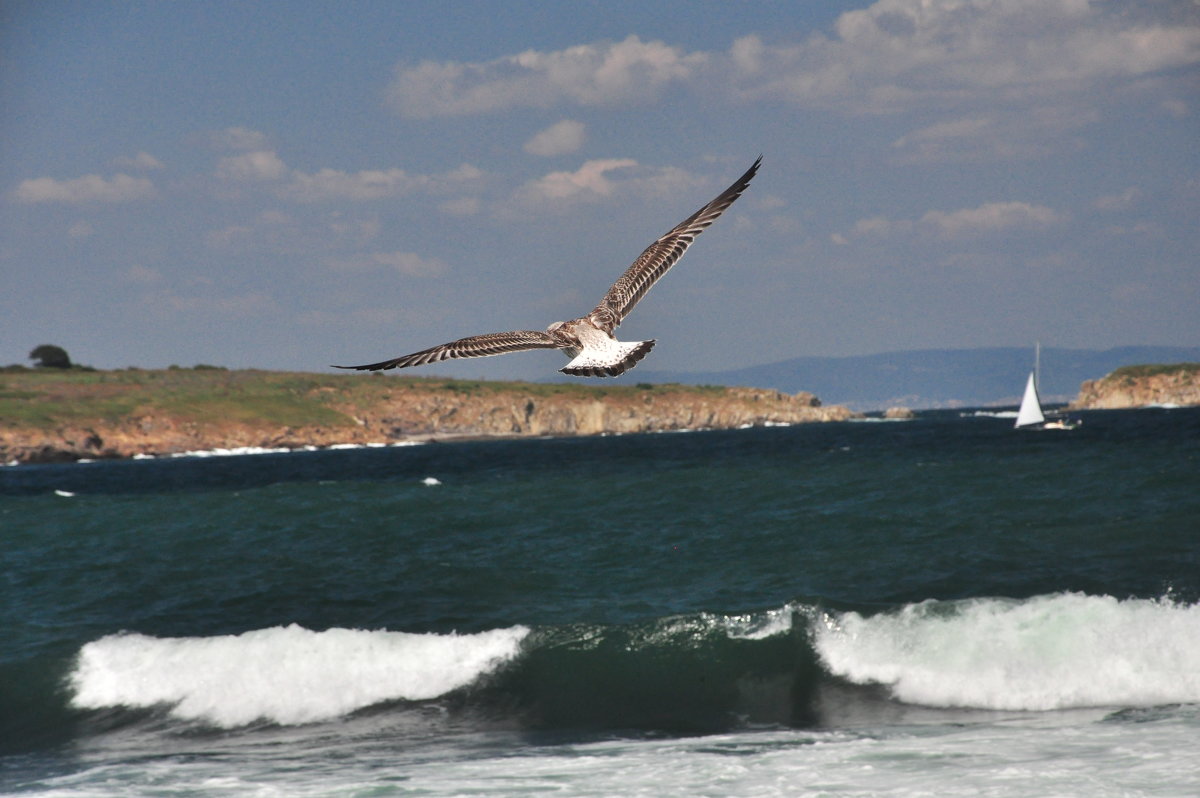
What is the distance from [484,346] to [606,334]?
5.38 feet

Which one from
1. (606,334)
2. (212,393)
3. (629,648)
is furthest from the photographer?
(212,393)

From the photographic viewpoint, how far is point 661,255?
1488 centimetres

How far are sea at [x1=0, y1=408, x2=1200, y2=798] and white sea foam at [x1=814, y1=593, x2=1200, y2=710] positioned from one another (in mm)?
49

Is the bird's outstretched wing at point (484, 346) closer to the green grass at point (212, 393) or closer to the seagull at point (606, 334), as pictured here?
the seagull at point (606, 334)

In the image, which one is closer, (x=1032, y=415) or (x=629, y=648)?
(x=629, y=648)

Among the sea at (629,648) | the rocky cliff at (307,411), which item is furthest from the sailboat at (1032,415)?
the rocky cliff at (307,411)

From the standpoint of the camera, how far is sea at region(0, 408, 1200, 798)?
44.2ft

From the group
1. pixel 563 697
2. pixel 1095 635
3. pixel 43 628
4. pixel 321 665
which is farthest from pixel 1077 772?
pixel 43 628

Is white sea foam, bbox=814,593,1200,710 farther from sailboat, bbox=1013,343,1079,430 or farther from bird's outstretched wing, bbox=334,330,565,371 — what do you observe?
sailboat, bbox=1013,343,1079,430

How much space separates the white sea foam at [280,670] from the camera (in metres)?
17.5

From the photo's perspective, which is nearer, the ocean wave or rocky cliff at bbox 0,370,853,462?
the ocean wave

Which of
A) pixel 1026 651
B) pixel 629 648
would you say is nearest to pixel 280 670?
pixel 629 648

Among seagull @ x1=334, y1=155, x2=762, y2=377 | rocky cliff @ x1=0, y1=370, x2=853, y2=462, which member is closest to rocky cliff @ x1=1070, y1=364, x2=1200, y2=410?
rocky cliff @ x1=0, y1=370, x2=853, y2=462

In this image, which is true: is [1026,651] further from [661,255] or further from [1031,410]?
[1031,410]
